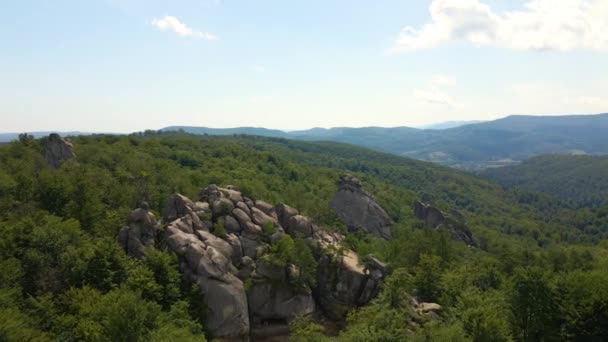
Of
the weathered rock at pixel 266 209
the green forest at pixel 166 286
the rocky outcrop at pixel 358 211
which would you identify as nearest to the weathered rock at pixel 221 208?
the weathered rock at pixel 266 209

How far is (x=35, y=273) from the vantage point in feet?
160

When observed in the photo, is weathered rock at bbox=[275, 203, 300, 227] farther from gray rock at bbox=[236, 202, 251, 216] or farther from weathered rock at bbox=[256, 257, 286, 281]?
weathered rock at bbox=[256, 257, 286, 281]

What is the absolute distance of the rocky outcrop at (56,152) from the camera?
3725 inches

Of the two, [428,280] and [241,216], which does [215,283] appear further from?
[428,280]

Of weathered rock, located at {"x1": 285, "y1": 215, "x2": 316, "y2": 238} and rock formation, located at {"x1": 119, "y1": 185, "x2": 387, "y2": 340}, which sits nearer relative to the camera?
rock formation, located at {"x1": 119, "y1": 185, "x2": 387, "y2": 340}

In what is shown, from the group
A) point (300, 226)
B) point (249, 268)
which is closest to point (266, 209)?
point (300, 226)

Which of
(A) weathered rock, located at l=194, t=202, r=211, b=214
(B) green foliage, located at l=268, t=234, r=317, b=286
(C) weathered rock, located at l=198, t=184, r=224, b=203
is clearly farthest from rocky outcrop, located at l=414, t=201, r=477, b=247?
(A) weathered rock, located at l=194, t=202, r=211, b=214

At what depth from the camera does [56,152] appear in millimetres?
95625

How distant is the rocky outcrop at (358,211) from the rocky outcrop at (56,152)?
64.7 m

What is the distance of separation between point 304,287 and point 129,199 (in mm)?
38110

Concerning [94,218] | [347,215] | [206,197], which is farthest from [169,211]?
[347,215]

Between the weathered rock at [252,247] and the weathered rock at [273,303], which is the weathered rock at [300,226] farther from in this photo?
the weathered rock at [273,303]

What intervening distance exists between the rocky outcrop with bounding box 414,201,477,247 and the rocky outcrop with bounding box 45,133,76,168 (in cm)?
9388

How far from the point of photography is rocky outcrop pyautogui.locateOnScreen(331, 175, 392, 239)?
313 feet
